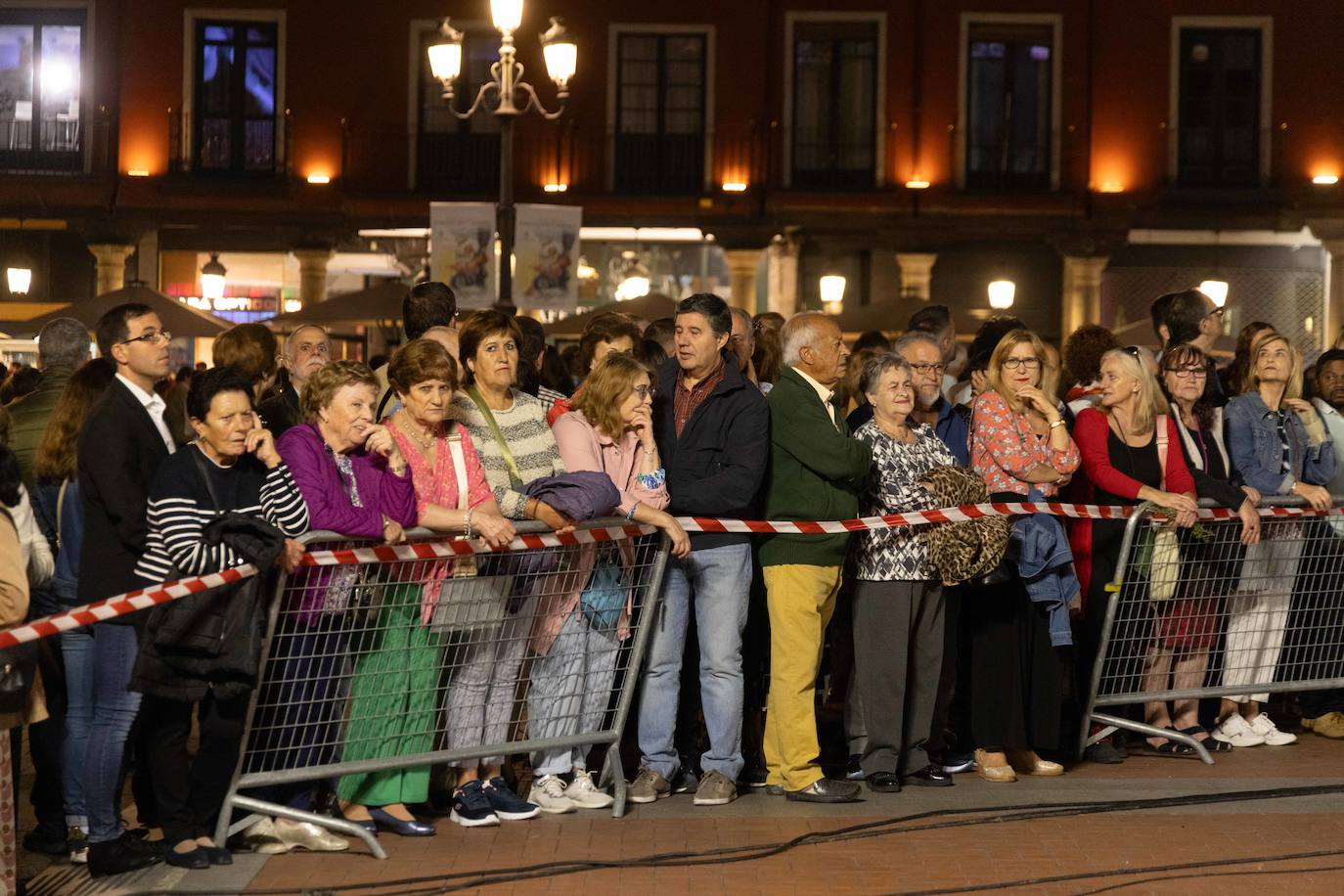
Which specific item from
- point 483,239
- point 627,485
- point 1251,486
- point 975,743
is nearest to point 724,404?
point 627,485

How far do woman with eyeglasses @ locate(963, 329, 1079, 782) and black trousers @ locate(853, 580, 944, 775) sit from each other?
14.8 inches

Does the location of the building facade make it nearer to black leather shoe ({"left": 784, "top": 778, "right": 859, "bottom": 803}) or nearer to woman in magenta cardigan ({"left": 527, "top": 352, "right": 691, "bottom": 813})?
woman in magenta cardigan ({"left": 527, "top": 352, "right": 691, "bottom": 813})

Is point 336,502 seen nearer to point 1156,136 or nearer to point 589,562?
point 589,562

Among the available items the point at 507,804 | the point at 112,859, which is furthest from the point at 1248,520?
the point at 112,859

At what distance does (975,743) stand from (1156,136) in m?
20.3

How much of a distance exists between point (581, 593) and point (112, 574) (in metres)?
Answer: 1.80

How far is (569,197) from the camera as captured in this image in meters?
26.2

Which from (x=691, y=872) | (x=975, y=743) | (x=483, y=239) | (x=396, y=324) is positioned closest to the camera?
(x=691, y=872)

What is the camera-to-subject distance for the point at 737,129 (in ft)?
86.3

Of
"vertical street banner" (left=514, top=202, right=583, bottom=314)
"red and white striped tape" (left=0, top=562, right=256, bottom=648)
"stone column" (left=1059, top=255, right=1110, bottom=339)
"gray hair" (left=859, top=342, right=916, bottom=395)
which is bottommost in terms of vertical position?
"red and white striped tape" (left=0, top=562, right=256, bottom=648)

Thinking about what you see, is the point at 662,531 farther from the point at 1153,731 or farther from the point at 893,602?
the point at 1153,731

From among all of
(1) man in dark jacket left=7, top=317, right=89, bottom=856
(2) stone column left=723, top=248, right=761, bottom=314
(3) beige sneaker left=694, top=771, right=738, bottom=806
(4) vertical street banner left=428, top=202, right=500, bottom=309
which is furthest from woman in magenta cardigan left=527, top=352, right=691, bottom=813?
(2) stone column left=723, top=248, right=761, bottom=314

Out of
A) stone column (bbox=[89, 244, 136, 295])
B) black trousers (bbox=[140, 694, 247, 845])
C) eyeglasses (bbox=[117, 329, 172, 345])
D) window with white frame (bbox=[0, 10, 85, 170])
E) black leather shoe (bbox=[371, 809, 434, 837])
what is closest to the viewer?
black trousers (bbox=[140, 694, 247, 845])

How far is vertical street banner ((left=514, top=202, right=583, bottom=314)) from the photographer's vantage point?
16656mm
